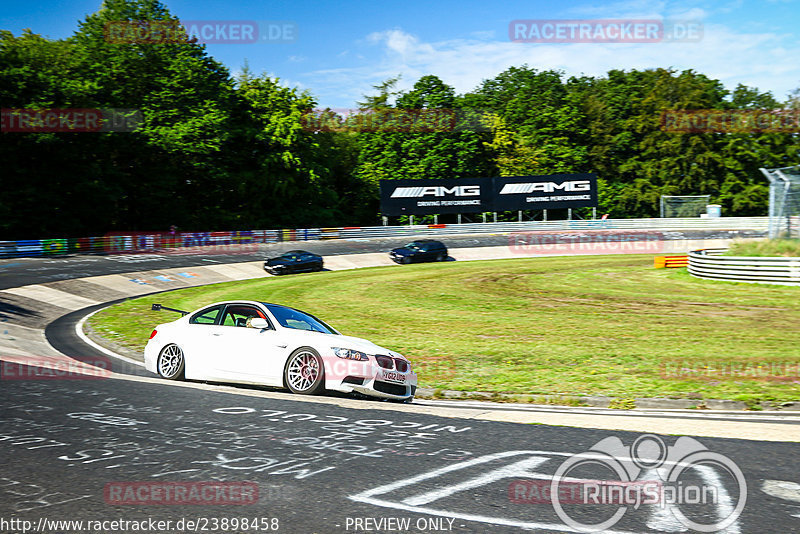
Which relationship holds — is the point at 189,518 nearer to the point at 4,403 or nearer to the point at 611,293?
the point at 4,403

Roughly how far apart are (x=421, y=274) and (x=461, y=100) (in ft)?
156

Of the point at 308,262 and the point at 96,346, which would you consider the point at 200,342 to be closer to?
the point at 96,346

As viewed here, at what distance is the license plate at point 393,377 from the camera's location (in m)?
10.1

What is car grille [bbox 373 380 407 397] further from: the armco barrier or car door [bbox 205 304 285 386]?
the armco barrier

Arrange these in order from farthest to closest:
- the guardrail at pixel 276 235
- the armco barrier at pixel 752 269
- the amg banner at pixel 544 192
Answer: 1. the amg banner at pixel 544 192
2. the guardrail at pixel 276 235
3. the armco barrier at pixel 752 269

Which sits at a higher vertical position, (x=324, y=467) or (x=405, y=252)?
(x=405, y=252)

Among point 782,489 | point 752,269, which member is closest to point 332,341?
point 782,489

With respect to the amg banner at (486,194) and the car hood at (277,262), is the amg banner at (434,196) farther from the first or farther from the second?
the car hood at (277,262)

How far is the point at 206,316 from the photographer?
38.4ft

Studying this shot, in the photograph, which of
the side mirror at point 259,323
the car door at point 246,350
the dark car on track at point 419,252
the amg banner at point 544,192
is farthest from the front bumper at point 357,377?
the amg banner at point 544,192

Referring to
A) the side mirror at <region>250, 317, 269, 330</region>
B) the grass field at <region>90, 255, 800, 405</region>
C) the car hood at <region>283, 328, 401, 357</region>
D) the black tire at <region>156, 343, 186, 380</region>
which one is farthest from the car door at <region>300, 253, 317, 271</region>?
the car hood at <region>283, 328, 401, 357</region>

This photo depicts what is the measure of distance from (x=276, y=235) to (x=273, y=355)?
41300mm

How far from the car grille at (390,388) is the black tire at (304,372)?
0.79 m

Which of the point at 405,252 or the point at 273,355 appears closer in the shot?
the point at 273,355
